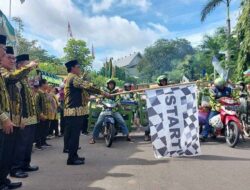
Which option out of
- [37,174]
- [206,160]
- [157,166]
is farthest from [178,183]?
[37,174]

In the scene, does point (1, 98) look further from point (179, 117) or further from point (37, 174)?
point (179, 117)

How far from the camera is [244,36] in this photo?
1956 cm

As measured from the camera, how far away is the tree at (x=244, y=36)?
737 inches

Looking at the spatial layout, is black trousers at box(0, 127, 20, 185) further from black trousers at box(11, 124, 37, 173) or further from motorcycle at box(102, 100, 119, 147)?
motorcycle at box(102, 100, 119, 147)

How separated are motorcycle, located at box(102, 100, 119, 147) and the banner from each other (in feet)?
6.82

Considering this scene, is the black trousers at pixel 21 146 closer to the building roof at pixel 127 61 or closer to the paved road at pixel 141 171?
the paved road at pixel 141 171

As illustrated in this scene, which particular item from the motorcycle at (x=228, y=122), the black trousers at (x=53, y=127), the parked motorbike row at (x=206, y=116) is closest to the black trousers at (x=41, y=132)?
the parked motorbike row at (x=206, y=116)

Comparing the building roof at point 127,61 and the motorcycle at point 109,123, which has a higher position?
the building roof at point 127,61

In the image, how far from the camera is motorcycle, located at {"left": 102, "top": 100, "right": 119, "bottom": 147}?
9.75m

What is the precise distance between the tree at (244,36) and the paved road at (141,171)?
1064 centimetres

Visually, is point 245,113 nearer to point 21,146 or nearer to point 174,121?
point 174,121

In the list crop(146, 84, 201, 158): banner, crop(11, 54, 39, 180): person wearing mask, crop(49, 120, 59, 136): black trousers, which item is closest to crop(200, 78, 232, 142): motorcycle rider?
crop(146, 84, 201, 158): banner

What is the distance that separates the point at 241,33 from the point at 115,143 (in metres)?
11.9

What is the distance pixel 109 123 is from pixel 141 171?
324 cm
